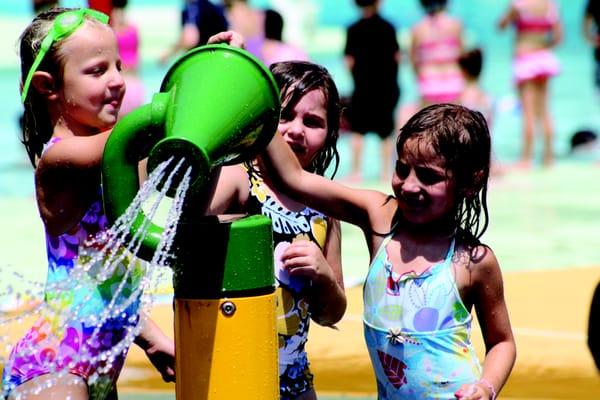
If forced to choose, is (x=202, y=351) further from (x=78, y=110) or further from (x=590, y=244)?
(x=590, y=244)

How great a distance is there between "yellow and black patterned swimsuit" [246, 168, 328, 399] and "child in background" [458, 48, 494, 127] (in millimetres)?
8571

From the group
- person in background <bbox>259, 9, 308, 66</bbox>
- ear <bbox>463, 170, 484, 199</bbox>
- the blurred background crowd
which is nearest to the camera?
ear <bbox>463, 170, 484, 199</bbox>

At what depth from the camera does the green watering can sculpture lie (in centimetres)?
286

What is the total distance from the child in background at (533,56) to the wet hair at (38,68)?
31.3 ft

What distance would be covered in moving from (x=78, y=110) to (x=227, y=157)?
639 mm

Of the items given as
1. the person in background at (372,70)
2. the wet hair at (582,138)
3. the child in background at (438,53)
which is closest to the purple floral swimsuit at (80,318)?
the person in background at (372,70)

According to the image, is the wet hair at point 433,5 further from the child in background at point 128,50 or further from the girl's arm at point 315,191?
the girl's arm at point 315,191

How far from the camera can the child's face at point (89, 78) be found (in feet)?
11.0

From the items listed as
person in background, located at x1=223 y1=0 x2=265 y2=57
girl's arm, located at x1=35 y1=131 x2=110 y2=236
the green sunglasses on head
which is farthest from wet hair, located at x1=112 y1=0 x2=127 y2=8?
girl's arm, located at x1=35 y1=131 x2=110 y2=236

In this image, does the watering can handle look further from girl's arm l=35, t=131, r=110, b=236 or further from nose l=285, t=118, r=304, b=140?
nose l=285, t=118, r=304, b=140

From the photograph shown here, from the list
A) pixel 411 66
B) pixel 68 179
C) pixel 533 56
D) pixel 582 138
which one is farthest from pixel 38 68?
pixel 582 138

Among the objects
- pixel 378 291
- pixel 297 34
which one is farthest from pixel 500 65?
pixel 378 291

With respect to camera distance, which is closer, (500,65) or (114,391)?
(114,391)

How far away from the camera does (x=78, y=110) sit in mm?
3365
